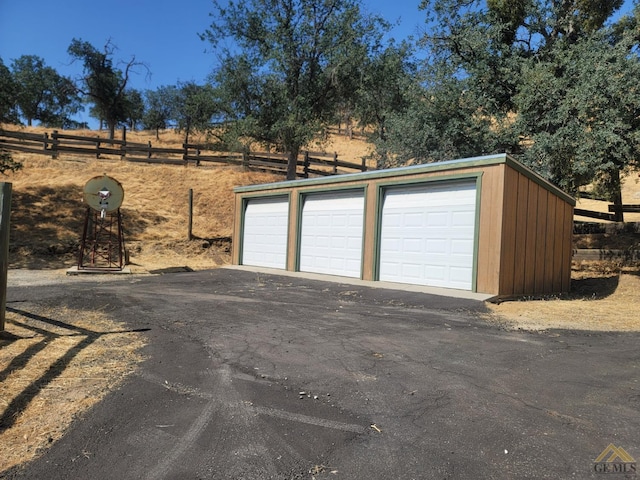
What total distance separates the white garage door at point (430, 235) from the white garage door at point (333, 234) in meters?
1.02

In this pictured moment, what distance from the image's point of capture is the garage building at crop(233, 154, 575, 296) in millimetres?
9859

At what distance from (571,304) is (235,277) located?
8.81 metres

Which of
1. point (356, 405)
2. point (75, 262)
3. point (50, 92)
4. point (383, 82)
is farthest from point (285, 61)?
point (50, 92)

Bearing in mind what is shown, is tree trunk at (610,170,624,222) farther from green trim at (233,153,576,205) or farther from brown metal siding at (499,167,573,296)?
brown metal siding at (499,167,573,296)

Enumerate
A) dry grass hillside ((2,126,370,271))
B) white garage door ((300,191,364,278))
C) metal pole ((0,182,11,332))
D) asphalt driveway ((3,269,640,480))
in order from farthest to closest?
1. dry grass hillside ((2,126,370,271))
2. white garage door ((300,191,364,278))
3. metal pole ((0,182,11,332))
4. asphalt driveway ((3,269,640,480))

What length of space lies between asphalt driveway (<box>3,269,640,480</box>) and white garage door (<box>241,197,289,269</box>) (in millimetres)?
8840

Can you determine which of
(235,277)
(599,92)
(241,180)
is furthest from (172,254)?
(599,92)

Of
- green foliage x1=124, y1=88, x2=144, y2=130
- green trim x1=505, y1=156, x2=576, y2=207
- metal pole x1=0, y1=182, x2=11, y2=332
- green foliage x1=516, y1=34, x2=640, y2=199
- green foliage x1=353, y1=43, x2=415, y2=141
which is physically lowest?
metal pole x1=0, y1=182, x2=11, y2=332

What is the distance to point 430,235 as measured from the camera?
11.2 m

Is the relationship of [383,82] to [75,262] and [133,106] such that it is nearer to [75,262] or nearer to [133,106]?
[75,262]

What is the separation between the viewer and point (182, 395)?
147 inches

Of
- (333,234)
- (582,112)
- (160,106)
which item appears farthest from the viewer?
(160,106)

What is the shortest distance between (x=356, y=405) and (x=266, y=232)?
1323 cm

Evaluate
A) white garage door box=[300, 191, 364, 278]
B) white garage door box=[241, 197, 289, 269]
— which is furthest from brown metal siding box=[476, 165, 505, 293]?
white garage door box=[241, 197, 289, 269]
